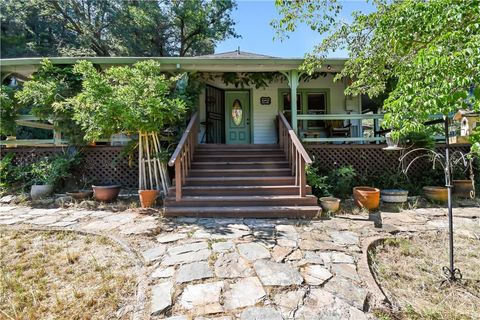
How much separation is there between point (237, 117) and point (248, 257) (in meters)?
5.80

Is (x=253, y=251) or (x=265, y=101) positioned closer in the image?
(x=253, y=251)

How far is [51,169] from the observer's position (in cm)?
549

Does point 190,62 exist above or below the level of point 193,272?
above

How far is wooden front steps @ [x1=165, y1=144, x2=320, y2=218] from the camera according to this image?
4.33m

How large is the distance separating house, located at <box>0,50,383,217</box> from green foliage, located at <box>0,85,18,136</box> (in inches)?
30.9

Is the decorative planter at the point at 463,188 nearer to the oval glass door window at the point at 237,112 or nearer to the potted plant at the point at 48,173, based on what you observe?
the oval glass door window at the point at 237,112

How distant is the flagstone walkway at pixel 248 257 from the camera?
202cm

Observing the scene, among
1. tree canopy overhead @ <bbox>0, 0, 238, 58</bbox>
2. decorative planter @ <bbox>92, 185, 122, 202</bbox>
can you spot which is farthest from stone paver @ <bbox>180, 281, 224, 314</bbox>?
tree canopy overhead @ <bbox>0, 0, 238, 58</bbox>

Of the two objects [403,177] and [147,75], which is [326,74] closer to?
[403,177]

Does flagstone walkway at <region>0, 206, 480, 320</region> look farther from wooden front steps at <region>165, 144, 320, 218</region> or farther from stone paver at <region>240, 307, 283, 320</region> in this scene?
wooden front steps at <region>165, 144, 320, 218</region>

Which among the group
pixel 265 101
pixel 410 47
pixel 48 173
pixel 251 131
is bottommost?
pixel 48 173

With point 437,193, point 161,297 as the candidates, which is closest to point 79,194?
point 161,297

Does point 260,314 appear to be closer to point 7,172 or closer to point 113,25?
point 7,172

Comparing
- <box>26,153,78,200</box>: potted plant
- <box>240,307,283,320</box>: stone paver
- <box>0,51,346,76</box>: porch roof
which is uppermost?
<box>0,51,346,76</box>: porch roof
